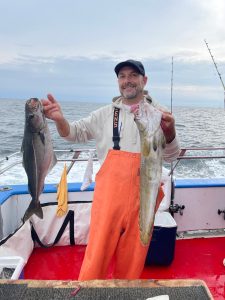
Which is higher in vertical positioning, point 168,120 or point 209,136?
point 168,120

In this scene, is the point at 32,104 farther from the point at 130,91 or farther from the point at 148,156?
the point at 130,91

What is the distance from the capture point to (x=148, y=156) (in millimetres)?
2146

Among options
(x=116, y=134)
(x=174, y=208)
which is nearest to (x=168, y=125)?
(x=116, y=134)

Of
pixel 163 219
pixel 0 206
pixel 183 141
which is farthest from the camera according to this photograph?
pixel 183 141

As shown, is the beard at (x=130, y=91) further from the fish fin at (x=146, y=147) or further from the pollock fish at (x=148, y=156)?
the fish fin at (x=146, y=147)

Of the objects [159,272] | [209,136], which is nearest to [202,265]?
[159,272]

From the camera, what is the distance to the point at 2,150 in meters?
13.0

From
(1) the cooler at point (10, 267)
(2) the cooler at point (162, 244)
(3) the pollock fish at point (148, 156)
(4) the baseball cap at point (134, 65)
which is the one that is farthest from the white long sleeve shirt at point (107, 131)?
(2) the cooler at point (162, 244)

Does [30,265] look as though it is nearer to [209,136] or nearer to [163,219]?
[163,219]

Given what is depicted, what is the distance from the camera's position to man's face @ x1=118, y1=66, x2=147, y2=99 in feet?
9.37

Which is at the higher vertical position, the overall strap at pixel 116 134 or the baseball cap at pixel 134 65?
the baseball cap at pixel 134 65

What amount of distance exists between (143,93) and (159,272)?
2.19 meters

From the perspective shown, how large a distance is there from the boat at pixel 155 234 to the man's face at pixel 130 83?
5.49 ft

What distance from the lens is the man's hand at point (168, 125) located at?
225 centimetres
